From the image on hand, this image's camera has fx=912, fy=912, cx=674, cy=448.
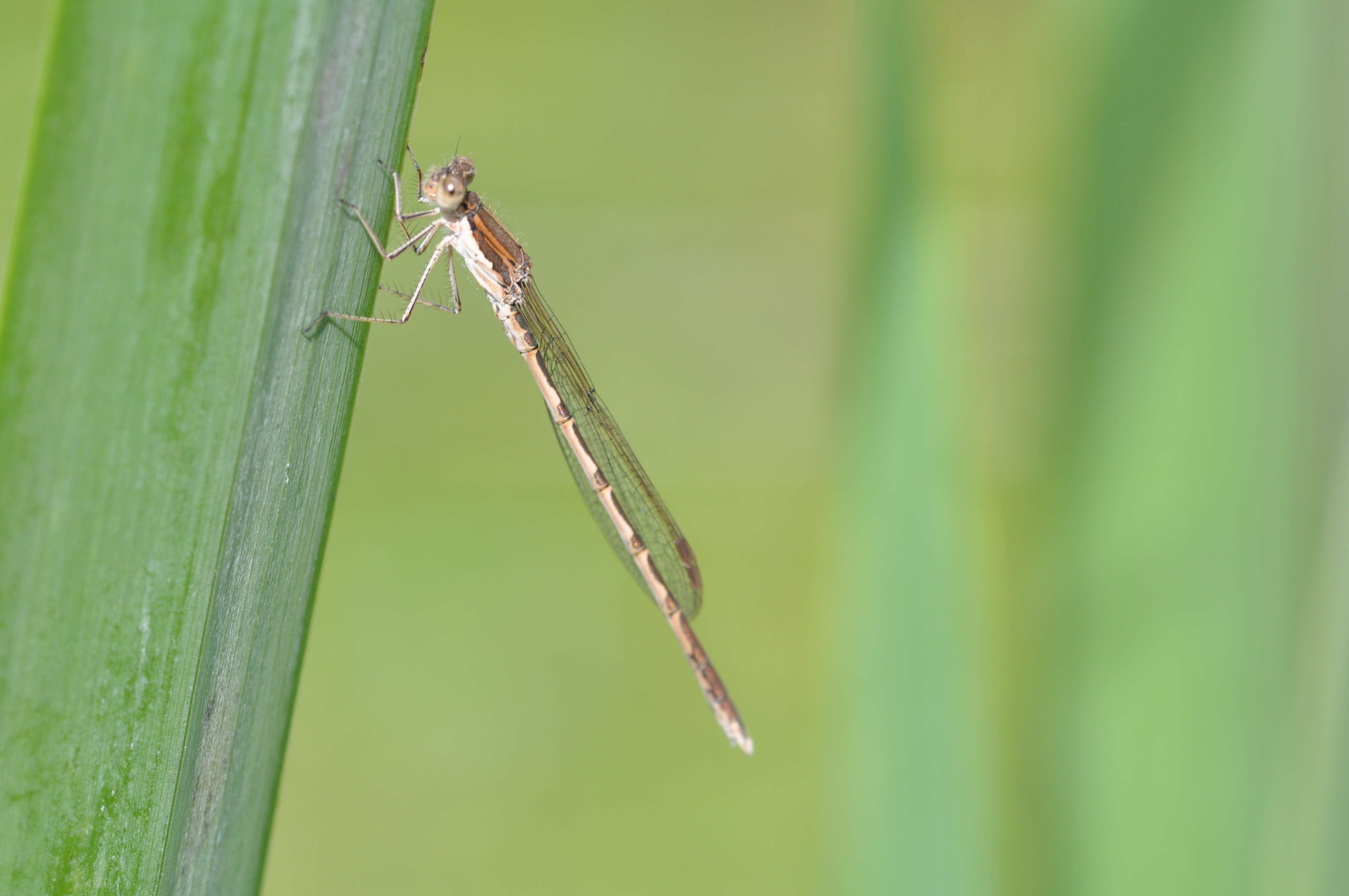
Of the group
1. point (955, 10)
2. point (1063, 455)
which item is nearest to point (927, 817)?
point (1063, 455)

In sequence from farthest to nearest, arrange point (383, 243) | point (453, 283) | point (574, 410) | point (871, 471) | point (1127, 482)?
1. point (574, 410)
2. point (453, 283)
3. point (871, 471)
4. point (1127, 482)
5. point (383, 243)

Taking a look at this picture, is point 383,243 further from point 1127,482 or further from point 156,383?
point 1127,482

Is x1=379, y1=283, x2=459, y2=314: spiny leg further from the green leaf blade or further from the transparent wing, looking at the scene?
the green leaf blade

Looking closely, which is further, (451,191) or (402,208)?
(451,191)

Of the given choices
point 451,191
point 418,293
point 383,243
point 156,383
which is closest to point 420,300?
point 418,293

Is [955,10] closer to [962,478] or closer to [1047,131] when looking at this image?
[1047,131]
